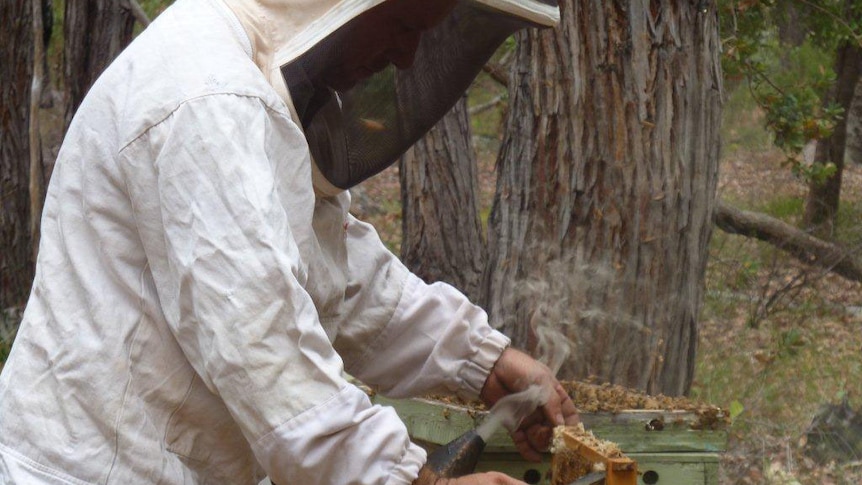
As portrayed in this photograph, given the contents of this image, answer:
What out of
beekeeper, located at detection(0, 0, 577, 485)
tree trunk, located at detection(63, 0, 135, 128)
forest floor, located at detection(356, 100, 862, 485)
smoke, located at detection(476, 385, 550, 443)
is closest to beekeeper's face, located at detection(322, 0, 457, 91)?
beekeeper, located at detection(0, 0, 577, 485)

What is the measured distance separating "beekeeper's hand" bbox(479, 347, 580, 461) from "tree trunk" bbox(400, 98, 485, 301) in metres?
3.72

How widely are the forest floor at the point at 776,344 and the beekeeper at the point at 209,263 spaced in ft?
8.17

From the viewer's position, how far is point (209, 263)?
168 cm

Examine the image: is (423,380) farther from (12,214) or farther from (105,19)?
(12,214)

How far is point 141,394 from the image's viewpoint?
186 cm

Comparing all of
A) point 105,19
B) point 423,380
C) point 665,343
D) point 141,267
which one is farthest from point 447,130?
point 141,267

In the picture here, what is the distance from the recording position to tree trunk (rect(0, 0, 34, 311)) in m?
6.43

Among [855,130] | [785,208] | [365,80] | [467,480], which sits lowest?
[785,208]

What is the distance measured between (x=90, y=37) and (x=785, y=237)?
14.3 feet

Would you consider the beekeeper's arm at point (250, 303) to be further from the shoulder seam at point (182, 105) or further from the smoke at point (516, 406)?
the smoke at point (516, 406)

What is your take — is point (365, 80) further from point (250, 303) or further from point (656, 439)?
point (656, 439)

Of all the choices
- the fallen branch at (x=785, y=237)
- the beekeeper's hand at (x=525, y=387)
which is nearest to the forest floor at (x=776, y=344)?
the fallen branch at (x=785, y=237)

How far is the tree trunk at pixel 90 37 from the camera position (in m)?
5.88

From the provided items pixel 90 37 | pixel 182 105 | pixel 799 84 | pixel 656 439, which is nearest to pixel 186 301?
pixel 182 105
